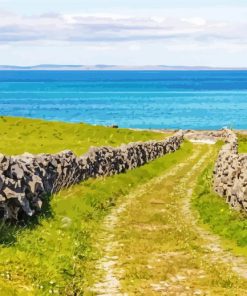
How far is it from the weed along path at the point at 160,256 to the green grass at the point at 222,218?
527mm

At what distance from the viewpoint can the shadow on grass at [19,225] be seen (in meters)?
18.5

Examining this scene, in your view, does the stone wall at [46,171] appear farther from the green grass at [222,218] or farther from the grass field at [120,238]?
the green grass at [222,218]

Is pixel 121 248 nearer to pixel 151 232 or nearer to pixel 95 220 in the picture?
pixel 151 232

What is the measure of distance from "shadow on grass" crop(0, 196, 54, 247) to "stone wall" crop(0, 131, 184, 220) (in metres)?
0.22

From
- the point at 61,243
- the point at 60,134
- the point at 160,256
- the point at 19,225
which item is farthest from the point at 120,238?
the point at 60,134

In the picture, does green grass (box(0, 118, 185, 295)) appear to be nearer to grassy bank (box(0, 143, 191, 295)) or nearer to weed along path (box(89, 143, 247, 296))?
grassy bank (box(0, 143, 191, 295))

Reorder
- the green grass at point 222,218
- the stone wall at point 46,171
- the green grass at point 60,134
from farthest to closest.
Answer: the green grass at point 60,134
the green grass at point 222,218
the stone wall at point 46,171

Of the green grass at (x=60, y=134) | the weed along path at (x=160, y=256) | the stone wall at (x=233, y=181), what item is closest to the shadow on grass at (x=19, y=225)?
the weed along path at (x=160, y=256)

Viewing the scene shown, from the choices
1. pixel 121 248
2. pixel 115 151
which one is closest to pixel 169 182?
pixel 115 151

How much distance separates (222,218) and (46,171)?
8177 millimetres

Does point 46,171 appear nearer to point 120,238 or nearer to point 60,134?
point 120,238

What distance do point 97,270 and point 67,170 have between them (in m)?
13.3

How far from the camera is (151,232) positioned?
23344 mm

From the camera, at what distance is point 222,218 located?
82.2 ft
